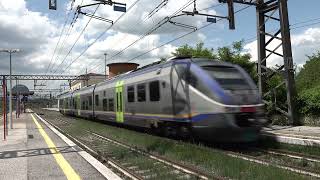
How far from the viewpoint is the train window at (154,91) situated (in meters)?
17.1

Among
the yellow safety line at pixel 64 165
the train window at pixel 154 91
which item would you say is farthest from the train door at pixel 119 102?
the yellow safety line at pixel 64 165

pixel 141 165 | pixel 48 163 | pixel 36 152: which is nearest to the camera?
pixel 141 165

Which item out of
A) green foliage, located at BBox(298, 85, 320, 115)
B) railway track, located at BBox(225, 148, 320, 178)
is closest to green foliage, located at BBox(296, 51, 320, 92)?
green foliage, located at BBox(298, 85, 320, 115)

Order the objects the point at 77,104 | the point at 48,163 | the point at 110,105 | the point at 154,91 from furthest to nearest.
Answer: the point at 77,104 < the point at 110,105 < the point at 154,91 < the point at 48,163

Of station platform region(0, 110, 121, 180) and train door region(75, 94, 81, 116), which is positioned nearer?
station platform region(0, 110, 121, 180)

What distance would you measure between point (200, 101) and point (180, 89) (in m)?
1.27

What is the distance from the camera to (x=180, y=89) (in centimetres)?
1505

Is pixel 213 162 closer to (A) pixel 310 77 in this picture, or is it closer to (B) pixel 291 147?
(B) pixel 291 147

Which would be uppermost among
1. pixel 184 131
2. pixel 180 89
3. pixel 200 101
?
pixel 180 89

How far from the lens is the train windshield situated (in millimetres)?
13969

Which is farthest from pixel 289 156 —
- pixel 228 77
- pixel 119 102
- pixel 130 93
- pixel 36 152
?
pixel 119 102

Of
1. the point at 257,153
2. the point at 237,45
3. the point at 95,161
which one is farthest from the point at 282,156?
the point at 237,45

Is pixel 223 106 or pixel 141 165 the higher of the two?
pixel 223 106

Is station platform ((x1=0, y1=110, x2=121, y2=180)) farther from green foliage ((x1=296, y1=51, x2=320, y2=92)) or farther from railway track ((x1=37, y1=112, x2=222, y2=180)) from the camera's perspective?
green foliage ((x1=296, y1=51, x2=320, y2=92))
